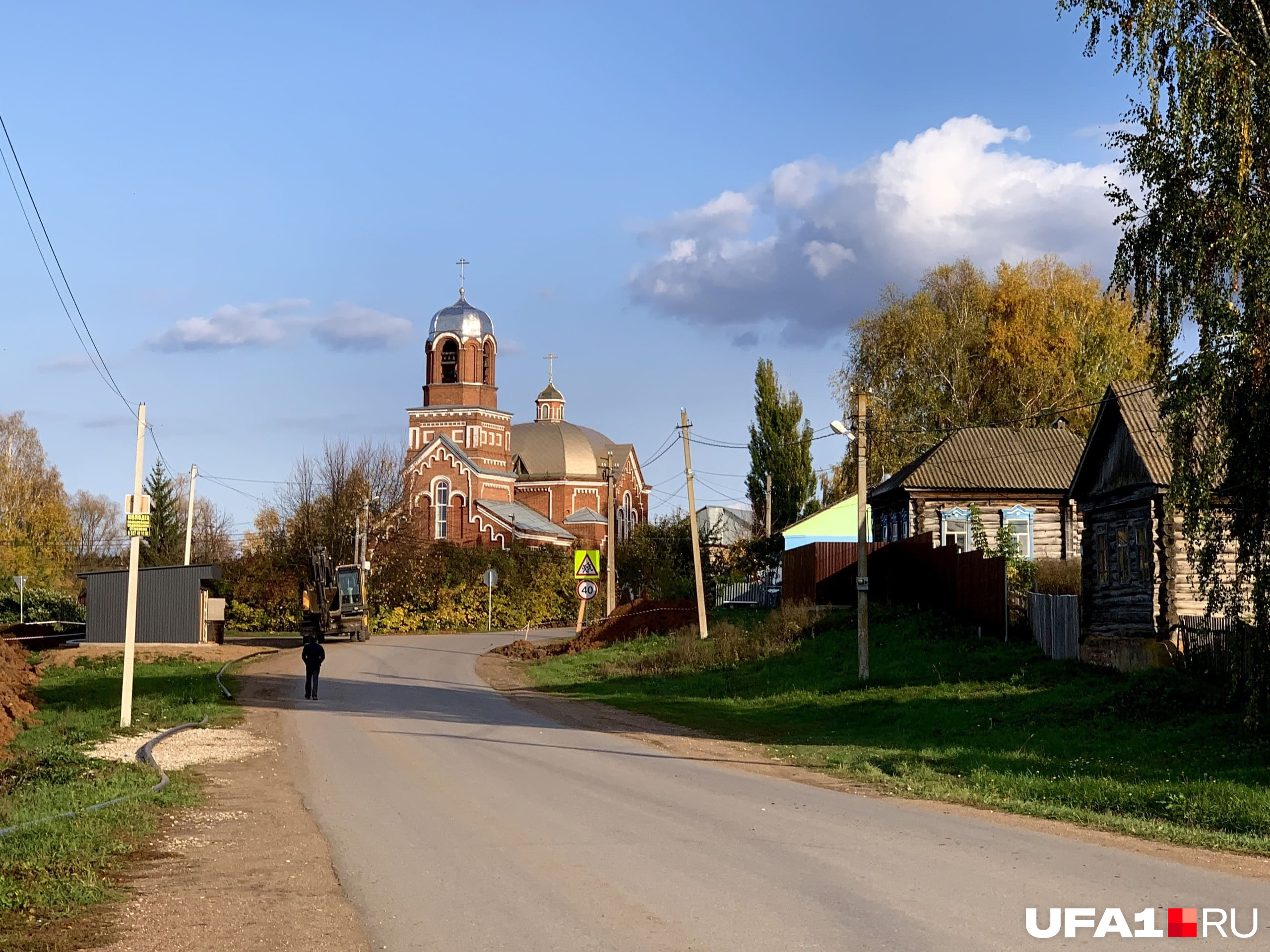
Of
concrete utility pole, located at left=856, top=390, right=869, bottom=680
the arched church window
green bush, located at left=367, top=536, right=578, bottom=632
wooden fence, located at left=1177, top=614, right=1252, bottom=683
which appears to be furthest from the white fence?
the arched church window

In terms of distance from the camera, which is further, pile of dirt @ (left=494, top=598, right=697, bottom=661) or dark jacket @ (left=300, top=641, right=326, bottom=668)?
pile of dirt @ (left=494, top=598, right=697, bottom=661)

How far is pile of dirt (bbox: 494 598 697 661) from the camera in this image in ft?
144

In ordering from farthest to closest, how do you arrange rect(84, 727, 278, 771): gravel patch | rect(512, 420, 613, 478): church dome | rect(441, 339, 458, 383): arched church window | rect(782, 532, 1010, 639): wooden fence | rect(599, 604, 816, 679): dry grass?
rect(512, 420, 613, 478): church dome → rect(441, 339, 458, 383): arched church window → rect(599, 604, 816, 679): dry grass → rect(782, 532, 1010, 639): wooden fence → rect(84, 727, 278, 771): gravel patch

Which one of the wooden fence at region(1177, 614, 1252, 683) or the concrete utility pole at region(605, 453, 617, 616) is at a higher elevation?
the concrete utility pole at region(605, 453, 617, 616)

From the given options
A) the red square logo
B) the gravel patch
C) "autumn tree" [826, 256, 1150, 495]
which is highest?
"autumn tree" [826, 256, 1150, 495]

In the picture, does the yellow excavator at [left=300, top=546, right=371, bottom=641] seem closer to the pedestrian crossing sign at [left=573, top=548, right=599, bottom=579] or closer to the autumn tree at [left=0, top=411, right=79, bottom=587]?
the pedestrian crossing sign at [left=573, top=548, right=599, bottom=579]

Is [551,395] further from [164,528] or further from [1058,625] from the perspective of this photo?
[1058,625]

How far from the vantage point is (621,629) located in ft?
152

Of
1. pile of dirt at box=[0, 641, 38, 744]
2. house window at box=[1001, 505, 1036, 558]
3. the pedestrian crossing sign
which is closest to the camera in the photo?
pile of dirt at box=[0, 641, 38, 744]

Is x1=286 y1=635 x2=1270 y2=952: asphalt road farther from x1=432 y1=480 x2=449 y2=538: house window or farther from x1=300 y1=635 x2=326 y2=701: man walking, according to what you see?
x1=432 y1=480 x2=449 y2=538: house window

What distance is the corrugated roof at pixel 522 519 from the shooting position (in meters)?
78.7

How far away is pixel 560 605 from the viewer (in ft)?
222

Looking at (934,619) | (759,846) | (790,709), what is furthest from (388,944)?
(934,619)

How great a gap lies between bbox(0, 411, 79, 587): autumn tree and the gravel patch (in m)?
56.3
